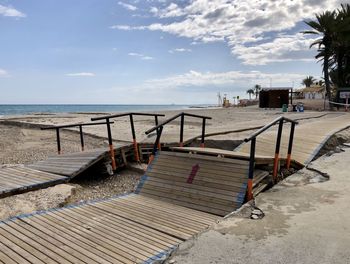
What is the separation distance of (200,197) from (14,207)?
2.65 metres

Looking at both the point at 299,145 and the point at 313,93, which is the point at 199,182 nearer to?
the point at 299,145

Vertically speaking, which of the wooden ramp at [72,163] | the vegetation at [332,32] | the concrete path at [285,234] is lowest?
the concrete path at [285,234]

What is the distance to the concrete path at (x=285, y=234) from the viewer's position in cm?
298

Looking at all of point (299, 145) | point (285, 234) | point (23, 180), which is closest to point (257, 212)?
point (285, 234)

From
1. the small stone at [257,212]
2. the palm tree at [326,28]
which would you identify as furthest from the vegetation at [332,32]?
the small stone at [257,212]

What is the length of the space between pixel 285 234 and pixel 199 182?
187cm

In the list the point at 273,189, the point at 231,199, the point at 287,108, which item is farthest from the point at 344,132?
the point at 287,108

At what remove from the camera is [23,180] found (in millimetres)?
5980

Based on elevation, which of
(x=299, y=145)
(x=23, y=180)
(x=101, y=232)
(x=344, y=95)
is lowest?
(x=101, y=232)

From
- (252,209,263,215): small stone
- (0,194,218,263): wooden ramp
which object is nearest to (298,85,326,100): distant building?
(252,209,263,215): small stone

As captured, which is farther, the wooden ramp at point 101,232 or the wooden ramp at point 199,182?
the wooden ramp at point 199,182

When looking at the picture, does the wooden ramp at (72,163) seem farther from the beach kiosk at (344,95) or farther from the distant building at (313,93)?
the distant building at (313,93)

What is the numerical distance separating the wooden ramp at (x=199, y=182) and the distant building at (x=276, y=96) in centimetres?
3149

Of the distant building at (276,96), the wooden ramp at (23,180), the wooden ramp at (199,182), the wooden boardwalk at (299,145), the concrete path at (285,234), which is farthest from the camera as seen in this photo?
the distant building at (276,96)
